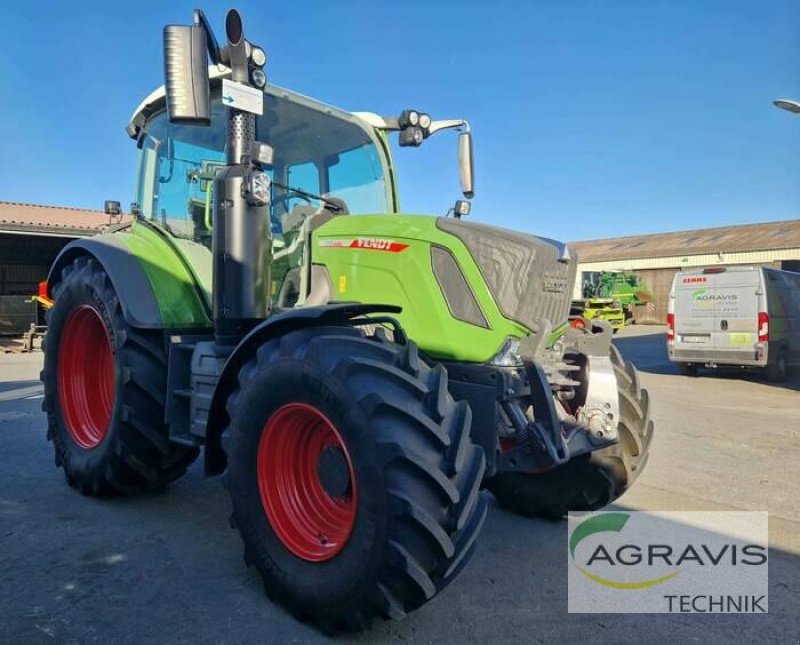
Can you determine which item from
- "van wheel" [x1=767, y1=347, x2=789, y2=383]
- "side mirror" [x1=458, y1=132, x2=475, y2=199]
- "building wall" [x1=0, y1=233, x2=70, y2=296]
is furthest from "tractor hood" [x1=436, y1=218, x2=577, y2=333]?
"building wall" [x1=0, y1=233, x2=70, y2=296]

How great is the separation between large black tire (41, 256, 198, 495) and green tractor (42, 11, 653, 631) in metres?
0.01

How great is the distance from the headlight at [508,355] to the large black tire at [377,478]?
53cm

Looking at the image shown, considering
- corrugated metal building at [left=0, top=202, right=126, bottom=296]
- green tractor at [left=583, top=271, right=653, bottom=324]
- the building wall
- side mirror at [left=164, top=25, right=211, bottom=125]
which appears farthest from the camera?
green tractor at [left=583, top=271, right=653, bottom=324]

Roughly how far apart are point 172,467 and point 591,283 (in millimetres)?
24663

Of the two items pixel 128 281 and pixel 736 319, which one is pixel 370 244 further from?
pixel 736 319

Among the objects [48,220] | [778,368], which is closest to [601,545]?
[778,368]

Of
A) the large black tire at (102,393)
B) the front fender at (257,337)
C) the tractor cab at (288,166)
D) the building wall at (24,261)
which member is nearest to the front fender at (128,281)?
the large black tire at (102,393)

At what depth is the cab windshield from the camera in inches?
152

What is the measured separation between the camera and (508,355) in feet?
9.84

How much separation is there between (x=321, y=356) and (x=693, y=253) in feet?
111

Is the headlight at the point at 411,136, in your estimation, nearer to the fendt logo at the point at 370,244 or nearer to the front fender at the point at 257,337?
the fendt logo at the point at 370,244

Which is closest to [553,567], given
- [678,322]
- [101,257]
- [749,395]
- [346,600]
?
[346,600]

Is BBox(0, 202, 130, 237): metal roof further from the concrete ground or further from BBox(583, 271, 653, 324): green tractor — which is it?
BBox(583, 271, 653, 324): green tractor

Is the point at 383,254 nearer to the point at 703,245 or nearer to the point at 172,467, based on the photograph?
the point at 172,467
